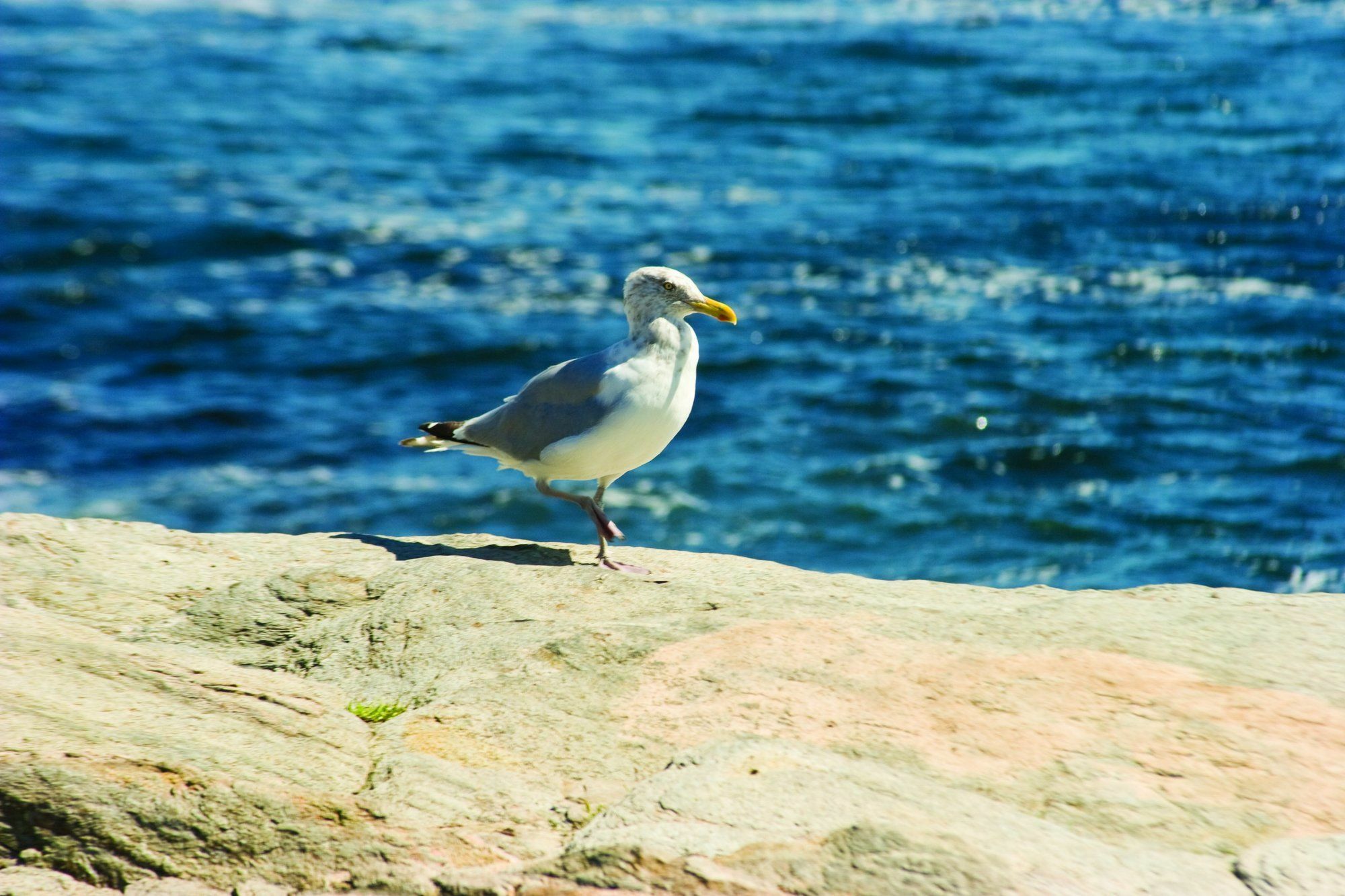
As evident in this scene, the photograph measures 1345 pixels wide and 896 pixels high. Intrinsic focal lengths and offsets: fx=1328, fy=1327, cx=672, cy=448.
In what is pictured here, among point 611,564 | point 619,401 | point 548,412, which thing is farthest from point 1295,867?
point 548,412

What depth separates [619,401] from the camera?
19.0 feet

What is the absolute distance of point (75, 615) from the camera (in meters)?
5.01

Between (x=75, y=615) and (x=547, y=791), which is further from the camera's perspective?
(x=75, y=615)

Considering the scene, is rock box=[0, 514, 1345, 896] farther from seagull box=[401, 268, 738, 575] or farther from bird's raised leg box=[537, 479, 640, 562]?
seagull box=[401, 268, 738, 575]

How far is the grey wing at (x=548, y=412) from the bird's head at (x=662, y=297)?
0.27 m

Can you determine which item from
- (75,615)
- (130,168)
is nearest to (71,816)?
(75,615)

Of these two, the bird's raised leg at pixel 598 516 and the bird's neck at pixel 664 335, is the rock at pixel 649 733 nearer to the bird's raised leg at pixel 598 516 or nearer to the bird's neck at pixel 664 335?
the bird's raised leg at pixel 598 516

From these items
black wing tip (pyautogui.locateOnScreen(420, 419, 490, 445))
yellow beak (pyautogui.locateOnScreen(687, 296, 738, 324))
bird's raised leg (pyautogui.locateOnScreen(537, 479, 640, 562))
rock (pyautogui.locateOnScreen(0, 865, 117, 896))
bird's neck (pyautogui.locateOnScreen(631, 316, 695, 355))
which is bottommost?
rock (pyautogui.locateOnScreen(0, 865, 117, 896))

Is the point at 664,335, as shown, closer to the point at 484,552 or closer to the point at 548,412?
the point at 548,412

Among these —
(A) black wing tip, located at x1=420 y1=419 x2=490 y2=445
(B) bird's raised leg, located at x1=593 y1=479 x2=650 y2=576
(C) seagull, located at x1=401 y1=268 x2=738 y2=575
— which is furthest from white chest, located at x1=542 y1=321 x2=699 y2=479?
(A) black wing tip, located at x1=420 y1=419 x2=490 y2=445

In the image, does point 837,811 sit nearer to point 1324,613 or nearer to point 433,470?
point 1324,613

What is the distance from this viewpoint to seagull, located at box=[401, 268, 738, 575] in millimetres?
5809

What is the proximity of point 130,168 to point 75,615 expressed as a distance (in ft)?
52.6

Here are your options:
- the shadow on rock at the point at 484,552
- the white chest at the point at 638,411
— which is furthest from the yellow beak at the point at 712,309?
the shadow on rock at the point at 484,552
